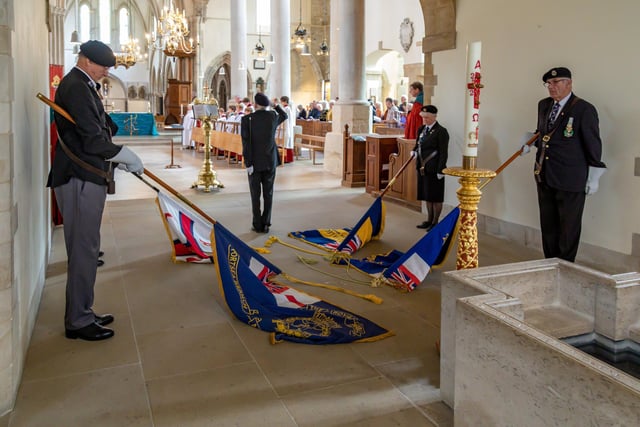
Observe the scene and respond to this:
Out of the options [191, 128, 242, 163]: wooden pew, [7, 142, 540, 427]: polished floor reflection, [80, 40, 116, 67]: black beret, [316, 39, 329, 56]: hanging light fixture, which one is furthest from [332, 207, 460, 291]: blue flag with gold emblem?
[316, 39, 329, 56]: hanging light fixture

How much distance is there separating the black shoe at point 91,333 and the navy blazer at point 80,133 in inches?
34.6

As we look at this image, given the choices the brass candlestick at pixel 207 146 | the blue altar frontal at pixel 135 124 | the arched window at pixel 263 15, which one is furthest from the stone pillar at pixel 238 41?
the arched window at pixel 263 15

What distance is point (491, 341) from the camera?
2.16 m

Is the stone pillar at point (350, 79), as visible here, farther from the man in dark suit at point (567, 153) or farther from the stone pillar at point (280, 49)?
the man in dark suit at point (567, 153)

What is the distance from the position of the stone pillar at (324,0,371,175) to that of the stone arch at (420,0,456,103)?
3.66 metres

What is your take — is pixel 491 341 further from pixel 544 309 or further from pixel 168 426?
pixel 168 426

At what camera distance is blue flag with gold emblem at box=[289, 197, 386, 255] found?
567 cm

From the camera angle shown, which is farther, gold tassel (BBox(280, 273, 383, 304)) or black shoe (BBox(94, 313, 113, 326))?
gold tassel (BBox(280, 273, 383, 304))

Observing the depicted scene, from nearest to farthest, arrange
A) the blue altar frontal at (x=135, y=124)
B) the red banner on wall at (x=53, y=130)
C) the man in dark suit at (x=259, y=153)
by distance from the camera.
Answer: the red banner on wall at (x=53, y=130) → the man in dark suit at (x=259, y=153) → the blue altar frontal at (x=135, y=124)

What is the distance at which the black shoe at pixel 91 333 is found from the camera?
140 inches

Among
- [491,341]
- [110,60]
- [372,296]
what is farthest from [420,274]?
[110,60]

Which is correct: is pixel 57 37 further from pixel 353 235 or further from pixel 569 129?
pixel 569 129

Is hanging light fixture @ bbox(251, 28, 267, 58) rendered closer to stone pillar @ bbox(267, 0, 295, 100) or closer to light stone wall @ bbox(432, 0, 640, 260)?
stone pillar @ bbox(267, 0, 295, 100)

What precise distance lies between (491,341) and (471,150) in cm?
101
